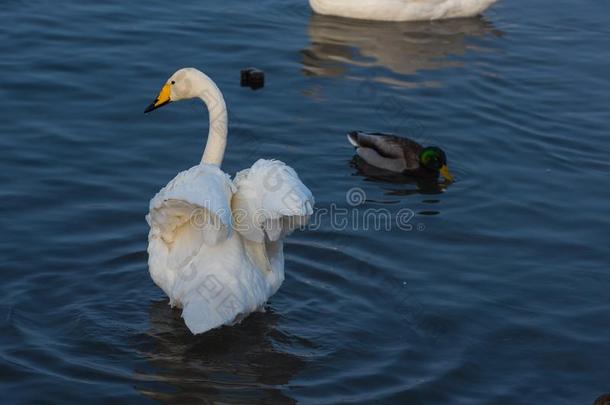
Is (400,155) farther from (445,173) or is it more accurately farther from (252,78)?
(252,78)

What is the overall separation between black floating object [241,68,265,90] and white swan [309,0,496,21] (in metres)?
3.30

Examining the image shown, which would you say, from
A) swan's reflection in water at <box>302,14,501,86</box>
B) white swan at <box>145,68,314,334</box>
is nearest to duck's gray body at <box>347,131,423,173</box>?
swan's reflection in water at <box>302,14,501,86</box>

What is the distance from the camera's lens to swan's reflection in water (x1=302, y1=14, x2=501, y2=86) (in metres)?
16.2

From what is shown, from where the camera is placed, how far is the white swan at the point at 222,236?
28.4 ft

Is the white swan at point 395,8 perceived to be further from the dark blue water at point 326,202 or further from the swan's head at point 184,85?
the swan's head at point 184,85

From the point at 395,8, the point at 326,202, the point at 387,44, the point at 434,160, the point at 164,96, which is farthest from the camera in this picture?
the point at 395,8

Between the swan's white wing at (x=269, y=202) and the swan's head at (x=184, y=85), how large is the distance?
Result: 1.73 meters

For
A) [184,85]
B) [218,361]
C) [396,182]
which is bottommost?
[218,361]

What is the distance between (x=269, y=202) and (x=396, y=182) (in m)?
4.60

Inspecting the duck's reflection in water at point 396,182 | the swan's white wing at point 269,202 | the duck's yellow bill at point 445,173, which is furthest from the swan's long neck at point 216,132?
the duck's yellow bill at point 445,173

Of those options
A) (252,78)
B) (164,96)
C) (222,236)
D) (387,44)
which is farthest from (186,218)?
(387,44)

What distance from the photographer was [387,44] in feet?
56.3

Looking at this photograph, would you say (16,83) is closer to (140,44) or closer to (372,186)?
(140,44)

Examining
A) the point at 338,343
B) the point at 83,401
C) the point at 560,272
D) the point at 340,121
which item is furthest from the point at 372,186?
the point at 83,401
